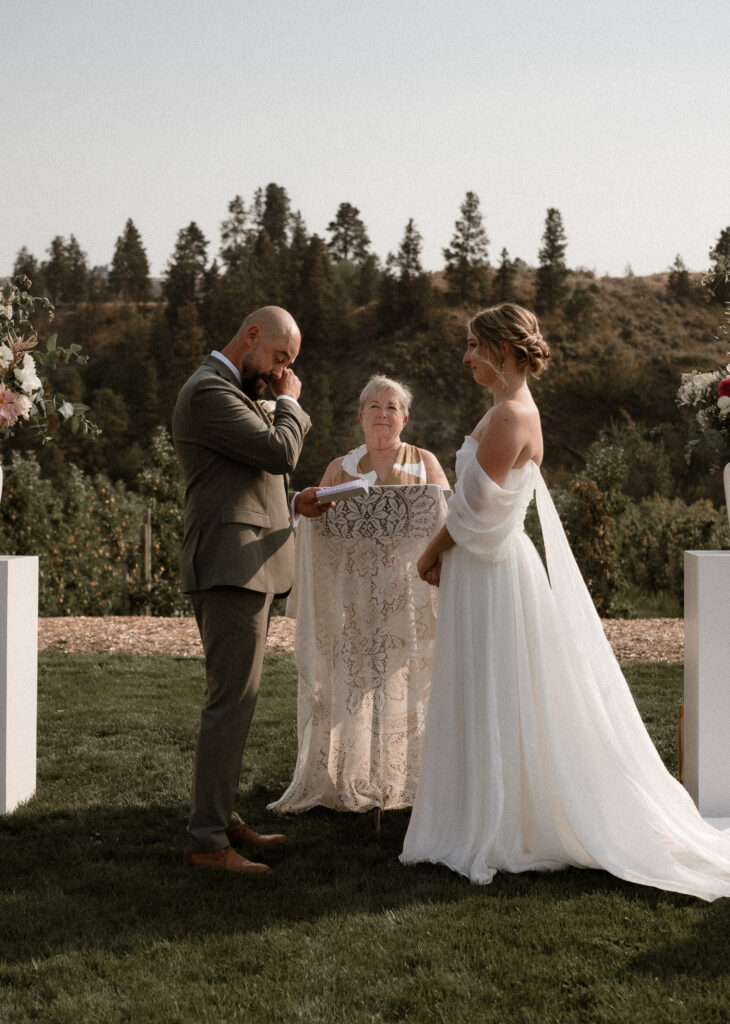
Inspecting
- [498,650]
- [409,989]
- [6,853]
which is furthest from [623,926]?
[6,853]

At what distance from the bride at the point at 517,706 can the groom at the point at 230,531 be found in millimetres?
689

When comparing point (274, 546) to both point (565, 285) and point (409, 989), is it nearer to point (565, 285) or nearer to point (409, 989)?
point (409, 989)

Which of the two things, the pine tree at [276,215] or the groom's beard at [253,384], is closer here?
the groom's beard at [253,384]

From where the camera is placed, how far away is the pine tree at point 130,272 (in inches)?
2398

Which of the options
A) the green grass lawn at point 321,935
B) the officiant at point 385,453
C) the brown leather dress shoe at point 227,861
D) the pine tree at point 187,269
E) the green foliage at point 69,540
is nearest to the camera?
the green grass lawn at point 321,935

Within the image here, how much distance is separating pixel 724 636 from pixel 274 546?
2.02m

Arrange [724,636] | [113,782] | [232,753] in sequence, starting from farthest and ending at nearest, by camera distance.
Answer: [113,782] < [724,636] < [232,753]

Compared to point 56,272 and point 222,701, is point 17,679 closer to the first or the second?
point 222,701

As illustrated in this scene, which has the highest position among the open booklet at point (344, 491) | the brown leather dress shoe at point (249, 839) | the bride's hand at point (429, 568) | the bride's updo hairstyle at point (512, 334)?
the bride's updo hairstyle at point (512, 334)

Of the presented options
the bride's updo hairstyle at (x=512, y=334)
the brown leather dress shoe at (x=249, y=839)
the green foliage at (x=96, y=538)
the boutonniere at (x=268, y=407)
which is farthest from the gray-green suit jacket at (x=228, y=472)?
the green foliage at (x=96, y=538)

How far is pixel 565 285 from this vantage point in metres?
49.7

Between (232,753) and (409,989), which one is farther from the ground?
(232,753)

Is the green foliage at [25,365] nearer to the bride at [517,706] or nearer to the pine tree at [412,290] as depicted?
the bride at [517,706]

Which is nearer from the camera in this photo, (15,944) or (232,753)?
(15,944)
